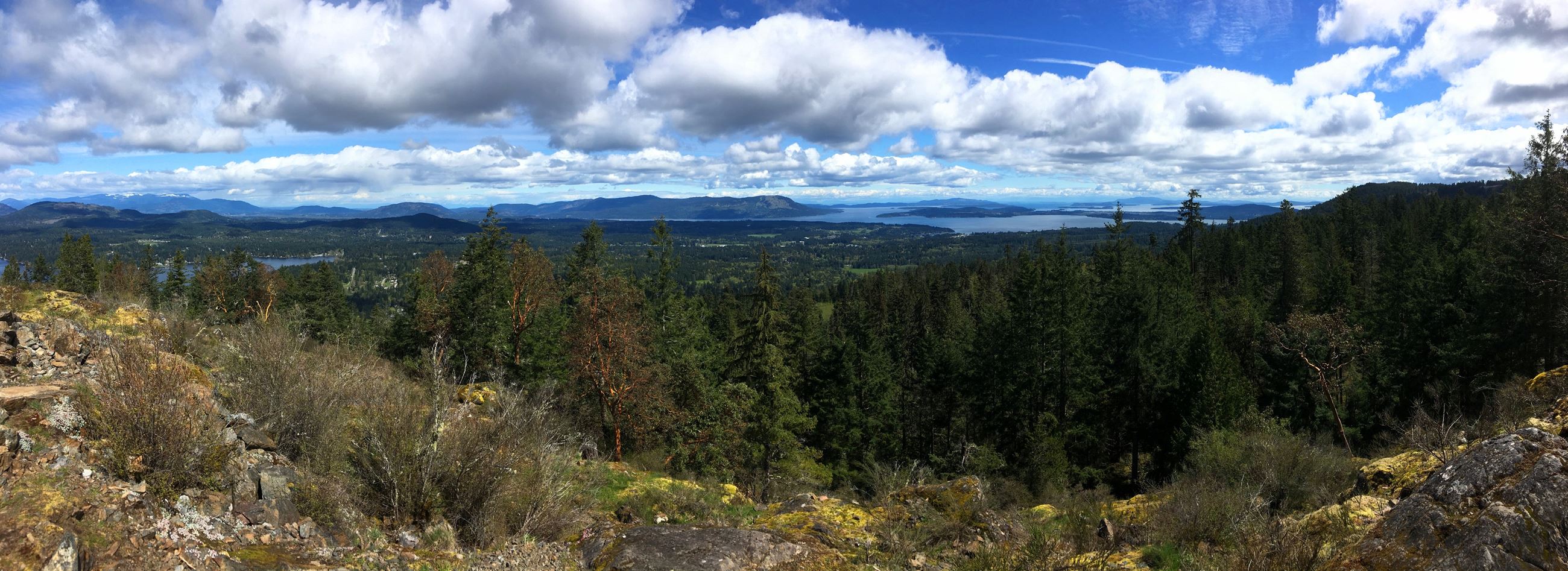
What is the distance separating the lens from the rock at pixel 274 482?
6.75 m

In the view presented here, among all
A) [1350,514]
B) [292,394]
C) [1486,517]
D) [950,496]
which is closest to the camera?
[1486,517]

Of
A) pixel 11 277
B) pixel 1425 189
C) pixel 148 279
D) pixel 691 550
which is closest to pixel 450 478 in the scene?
pixel 691 550

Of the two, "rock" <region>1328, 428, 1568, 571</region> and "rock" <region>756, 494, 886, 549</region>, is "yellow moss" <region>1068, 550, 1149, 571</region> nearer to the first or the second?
"rock" <region>1328, 428, 1568, 571</region>

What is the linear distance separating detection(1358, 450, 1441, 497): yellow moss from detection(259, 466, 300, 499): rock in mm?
12811

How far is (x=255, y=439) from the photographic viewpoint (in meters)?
7.72

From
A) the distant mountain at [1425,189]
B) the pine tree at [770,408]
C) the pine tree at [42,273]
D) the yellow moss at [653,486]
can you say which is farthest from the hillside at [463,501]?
the distant mountain at [1425,189]

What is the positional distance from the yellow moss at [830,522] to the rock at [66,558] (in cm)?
632

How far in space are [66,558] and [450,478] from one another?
3.51 meters

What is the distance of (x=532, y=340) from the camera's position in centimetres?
2611

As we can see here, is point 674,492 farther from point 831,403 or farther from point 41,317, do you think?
point 831,403

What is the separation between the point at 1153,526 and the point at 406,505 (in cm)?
1012

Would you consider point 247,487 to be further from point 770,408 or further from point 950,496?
point 770,408

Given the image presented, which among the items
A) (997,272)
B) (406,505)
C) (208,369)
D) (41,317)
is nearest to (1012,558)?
(406,505)

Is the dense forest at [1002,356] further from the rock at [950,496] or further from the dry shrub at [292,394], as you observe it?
the dry shrub at [292,394]
